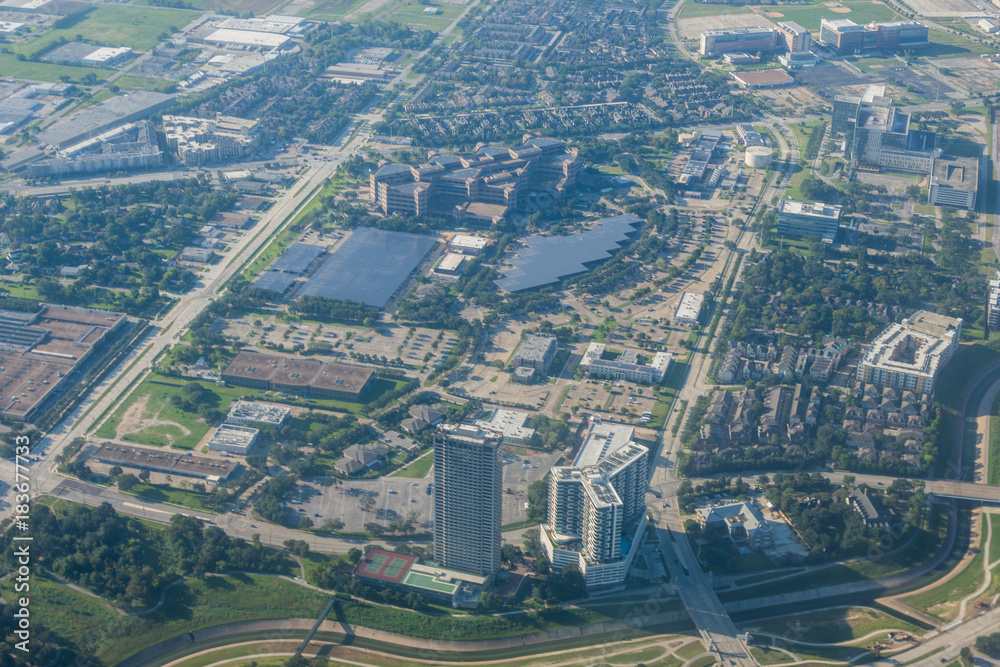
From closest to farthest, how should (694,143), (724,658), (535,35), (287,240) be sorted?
(724,658), (287,240), (694,143), (535,35)

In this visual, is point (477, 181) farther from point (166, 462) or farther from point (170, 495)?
point (170, 495)

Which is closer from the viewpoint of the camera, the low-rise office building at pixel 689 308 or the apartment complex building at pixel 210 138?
the low-rise office building at pixel 689 308

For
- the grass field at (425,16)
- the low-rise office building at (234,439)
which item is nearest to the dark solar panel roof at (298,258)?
the low-rise office building at (234,439)

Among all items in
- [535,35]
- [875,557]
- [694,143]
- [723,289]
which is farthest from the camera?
[535,35]

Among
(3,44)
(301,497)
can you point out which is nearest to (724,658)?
(301,497)

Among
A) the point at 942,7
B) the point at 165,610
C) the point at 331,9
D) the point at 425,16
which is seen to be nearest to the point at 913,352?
the point at 165,610

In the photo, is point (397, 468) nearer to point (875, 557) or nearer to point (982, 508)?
point (875, 557)

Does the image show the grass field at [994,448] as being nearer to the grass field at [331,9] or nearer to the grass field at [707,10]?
the grass field at [707,10]
